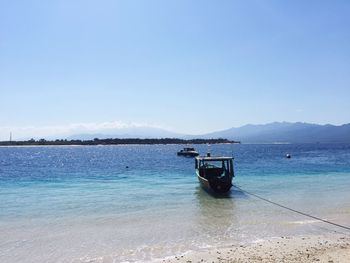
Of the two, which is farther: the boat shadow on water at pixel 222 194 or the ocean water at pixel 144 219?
the boat shadow on water at pixel 222 194

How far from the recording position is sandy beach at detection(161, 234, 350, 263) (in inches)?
522

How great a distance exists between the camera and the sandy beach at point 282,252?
13266 millimetres

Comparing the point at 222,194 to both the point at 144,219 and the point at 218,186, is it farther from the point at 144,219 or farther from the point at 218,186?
the point at 144,219

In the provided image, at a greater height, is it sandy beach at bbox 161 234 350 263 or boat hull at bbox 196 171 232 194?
boat hull at bbox 196 171 232 194

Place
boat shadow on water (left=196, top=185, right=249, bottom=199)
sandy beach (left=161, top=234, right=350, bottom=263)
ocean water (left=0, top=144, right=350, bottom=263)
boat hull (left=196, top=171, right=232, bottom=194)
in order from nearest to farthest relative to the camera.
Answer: sandy beach (left=161, top=234, right=350, bottom=263), ocean water (left=0, top=144, right=350, bottom=263), boat shadow on water (left=196, top=185, right=249, bottom=199), boat hull (left=196, top=171, right=232, bottom=194)

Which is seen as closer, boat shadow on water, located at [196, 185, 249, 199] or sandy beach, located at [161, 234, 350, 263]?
sandy beach, located at [161, 234, 350, 263]

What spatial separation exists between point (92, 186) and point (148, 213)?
50.6 feet

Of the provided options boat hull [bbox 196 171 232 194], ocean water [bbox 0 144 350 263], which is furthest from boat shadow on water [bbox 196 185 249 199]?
boat hull [bbox 196 171 232 194]

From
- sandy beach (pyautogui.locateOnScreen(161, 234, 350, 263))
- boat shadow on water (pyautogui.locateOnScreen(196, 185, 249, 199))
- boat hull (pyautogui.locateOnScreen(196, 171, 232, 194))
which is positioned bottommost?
sandy beach (pyautogui.locateOnScreen(161, 234, 350, 263))

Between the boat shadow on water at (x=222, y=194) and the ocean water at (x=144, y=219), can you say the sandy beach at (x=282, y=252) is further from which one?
the boat shadow on water at (x=222, y=194)

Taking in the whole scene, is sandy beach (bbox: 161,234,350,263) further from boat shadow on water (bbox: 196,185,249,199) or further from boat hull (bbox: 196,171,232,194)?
boat hull (bbox: 196,171,232,194)

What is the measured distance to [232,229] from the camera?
18.3 metres

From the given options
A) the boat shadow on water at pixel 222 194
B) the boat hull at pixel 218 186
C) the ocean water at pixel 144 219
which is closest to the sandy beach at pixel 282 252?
the ocean water at pixel 144 219

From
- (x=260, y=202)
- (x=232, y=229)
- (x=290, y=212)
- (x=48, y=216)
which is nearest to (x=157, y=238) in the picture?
(x=232, y=229)
